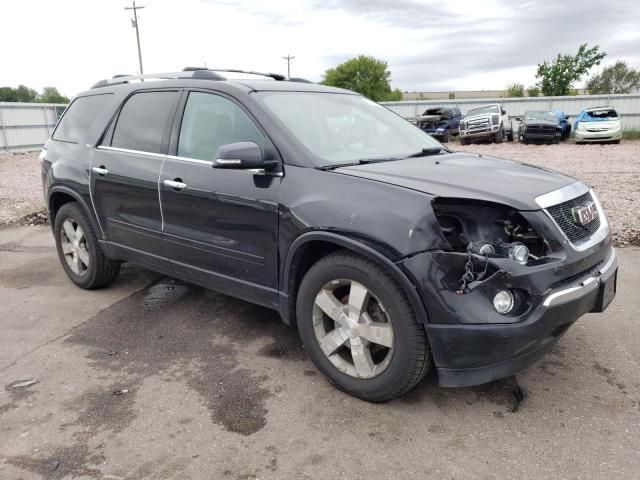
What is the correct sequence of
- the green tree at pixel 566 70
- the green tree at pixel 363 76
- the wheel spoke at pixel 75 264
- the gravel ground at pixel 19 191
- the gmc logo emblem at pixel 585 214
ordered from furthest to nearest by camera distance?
the green tree at pixel 363 76 → the green tree at pixel 566 70 → the gravel ground at pixel 19 191 → the wheel spoke at pixel 75 264 → the gmc logo emblem at pixel 585 214

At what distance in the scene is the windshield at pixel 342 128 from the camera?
11.0ft

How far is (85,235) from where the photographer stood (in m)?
4.71

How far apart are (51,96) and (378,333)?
324ft

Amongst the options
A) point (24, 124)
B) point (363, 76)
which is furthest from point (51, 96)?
point (24, 124)

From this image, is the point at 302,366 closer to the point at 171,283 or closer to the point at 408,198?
the point at 408,198

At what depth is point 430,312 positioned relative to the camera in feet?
8.43

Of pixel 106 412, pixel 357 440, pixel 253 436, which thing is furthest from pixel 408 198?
pixel 106 412

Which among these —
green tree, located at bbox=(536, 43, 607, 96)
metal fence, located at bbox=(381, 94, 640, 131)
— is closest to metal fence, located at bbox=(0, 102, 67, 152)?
metal fence, located at bbox=(381, 94, 640, 131)

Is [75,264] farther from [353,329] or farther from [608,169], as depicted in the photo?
[608,169]

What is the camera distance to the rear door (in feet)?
12.8

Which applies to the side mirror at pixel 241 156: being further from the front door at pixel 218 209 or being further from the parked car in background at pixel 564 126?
the parked car in background at pixel 564 126

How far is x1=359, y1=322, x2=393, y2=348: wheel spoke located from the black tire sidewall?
9.61 ft

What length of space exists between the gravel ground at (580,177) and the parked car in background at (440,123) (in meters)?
1.70

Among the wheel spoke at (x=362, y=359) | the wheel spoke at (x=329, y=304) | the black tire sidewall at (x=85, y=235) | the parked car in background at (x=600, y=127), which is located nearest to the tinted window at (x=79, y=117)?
the black tire sidewall at (x=85, y=235)
